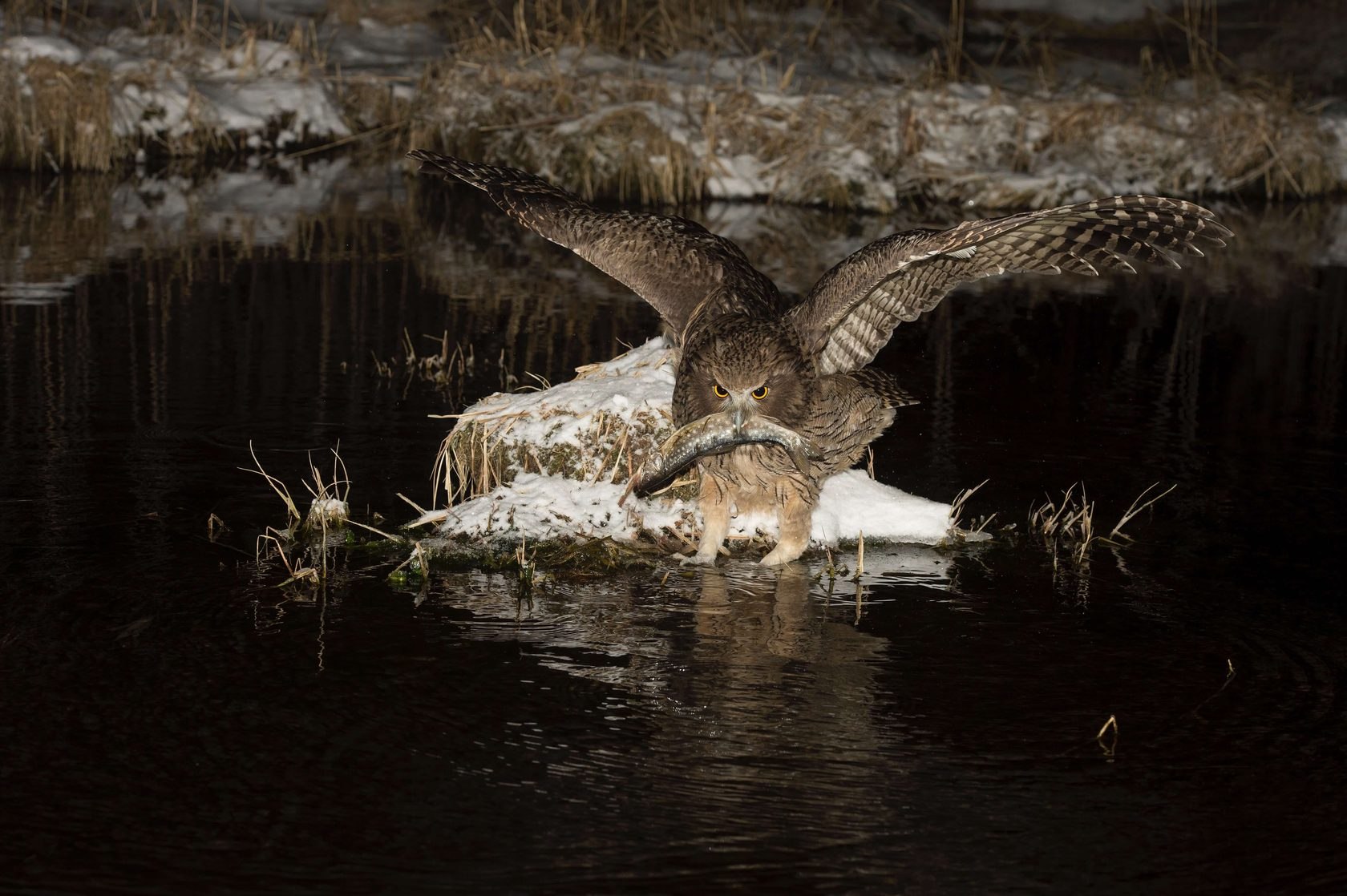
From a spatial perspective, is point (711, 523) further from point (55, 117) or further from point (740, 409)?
point (55, 117)

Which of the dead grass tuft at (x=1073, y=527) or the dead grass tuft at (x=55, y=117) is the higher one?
the dead grass tuft at (x=55, y=117)

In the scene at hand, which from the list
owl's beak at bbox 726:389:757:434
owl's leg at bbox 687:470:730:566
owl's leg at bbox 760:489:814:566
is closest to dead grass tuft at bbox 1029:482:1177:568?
owl's leg at bbox 760:489:814:566

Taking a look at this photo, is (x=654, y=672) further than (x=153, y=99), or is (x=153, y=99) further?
(x=153, y=99)

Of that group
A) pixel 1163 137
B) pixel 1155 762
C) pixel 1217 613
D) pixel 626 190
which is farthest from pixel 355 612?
pixel 1163 137

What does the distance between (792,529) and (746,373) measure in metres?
0.95

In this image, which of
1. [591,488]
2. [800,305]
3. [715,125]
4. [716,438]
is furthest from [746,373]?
[715,125]

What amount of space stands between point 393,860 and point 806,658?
1878 mm

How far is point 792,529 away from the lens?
656 centimetres

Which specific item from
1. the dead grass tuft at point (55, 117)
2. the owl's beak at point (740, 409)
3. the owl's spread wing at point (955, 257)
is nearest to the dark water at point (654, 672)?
the owl's beak at point (740, 409)

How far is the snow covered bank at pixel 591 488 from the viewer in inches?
265

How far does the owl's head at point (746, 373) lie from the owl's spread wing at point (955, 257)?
0.21m

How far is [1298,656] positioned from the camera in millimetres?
5652

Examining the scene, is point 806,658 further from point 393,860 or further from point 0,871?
point 0,871

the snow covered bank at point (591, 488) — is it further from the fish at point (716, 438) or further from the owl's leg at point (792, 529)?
the fish at point (716, 438)
